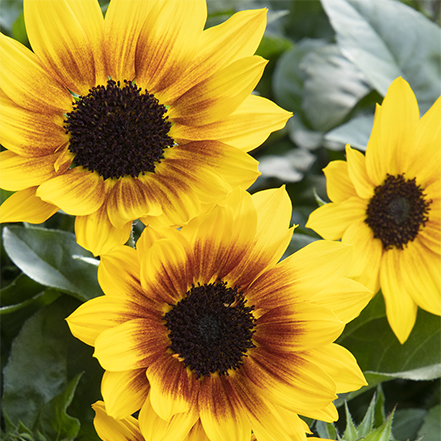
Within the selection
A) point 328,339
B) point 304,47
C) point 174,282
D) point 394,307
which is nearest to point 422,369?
point 394,307

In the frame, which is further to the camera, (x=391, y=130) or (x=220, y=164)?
(x=391, y=130)

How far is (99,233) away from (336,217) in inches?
13.0

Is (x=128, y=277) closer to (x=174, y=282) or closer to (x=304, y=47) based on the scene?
(x=174, y=282)

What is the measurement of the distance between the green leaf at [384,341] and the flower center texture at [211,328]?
25cm

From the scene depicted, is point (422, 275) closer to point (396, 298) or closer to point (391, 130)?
point (396, 298)

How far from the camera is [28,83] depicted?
0.46m

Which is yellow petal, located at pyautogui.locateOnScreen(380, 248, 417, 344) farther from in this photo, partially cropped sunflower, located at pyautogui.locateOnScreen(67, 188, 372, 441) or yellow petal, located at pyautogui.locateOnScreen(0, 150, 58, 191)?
yellow petal, located at pyautogui.locateOnScreen(0, 150, 58, 191)

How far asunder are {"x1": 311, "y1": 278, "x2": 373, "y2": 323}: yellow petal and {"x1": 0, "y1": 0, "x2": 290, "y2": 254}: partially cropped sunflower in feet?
0.47

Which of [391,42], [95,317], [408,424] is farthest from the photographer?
[391,42]

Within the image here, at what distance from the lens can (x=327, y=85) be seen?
101cm

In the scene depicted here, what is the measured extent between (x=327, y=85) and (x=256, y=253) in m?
0.59

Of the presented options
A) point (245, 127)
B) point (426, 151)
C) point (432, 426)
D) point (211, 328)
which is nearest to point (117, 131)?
point (245, 127)

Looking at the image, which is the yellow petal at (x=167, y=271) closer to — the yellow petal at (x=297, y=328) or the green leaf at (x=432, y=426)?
the yellow petal at (x=297, y=328)

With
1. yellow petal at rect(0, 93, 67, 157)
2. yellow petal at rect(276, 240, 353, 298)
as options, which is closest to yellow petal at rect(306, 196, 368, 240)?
yellow petal at rect(276, 240, 353, 298)
